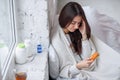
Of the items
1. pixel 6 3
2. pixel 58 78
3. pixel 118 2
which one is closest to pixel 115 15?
pixel 118 2

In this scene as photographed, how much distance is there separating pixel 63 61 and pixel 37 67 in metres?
0.25

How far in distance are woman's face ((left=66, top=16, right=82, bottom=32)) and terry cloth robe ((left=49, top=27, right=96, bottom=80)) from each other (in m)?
0.07

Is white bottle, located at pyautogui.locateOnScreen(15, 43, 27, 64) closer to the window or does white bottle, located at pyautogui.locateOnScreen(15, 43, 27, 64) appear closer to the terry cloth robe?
the window

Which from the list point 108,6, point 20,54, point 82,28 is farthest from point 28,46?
point 108,6

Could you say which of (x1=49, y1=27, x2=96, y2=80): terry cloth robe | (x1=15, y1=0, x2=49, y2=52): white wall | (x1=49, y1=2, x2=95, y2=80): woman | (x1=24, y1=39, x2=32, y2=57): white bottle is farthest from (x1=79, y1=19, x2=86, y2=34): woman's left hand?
Result: (x1=24, y1=39, x2=32, y2=57): white bottle

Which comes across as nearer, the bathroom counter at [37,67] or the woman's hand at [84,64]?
the bathroom counter at [37,67]

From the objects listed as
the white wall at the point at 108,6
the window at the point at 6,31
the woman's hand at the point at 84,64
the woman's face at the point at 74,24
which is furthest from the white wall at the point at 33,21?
the white wall at the point at 108,6

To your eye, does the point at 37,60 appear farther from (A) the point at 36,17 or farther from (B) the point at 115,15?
(B) the point at 115,15

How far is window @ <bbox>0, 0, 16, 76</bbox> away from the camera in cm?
141

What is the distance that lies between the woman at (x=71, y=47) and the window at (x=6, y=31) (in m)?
0.31

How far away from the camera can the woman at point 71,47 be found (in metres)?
1.71

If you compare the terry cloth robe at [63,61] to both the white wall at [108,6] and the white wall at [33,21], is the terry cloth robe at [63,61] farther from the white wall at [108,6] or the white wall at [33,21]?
the white wall at [108,6]

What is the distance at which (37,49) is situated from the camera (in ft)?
5.78

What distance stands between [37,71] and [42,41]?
0.33 metres
